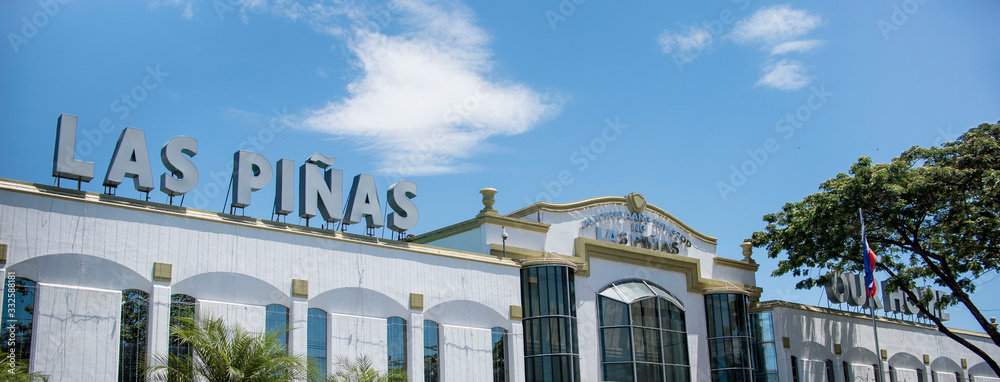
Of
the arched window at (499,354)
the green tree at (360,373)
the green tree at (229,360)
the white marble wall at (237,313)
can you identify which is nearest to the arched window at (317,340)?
the green tree at (360,373)

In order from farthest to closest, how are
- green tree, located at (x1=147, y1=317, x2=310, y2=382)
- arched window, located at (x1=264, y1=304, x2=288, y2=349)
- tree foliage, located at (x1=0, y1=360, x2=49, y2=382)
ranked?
arched window, located at (x1=264, y1=304, x2=288, y2=349) → green tree, located at (x1=147, y1=317, x2=310, y2=382) → tree foliage, located at (x1=0, y1=360, x2=49, y2=382)

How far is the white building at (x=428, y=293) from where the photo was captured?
81.0ft

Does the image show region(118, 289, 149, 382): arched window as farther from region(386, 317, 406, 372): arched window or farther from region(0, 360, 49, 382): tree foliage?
region(386, 317, 406, 372): arched window

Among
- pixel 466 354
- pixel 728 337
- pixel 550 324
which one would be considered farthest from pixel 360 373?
pixel 728 337

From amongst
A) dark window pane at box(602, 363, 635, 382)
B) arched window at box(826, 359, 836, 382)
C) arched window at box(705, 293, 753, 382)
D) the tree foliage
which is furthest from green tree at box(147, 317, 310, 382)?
arched window at box(826, 359, 836, 382)

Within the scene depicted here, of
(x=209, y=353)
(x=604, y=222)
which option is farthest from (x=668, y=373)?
(x=209, y=353)

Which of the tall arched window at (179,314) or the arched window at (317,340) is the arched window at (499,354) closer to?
the arched window at (317,340)

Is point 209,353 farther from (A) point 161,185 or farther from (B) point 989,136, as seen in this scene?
(B) point 989,136

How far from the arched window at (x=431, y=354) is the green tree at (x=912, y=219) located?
22.0 meters

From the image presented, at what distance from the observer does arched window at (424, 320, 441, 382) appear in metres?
31.8

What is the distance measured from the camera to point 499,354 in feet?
112

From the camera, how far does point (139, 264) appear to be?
85.6 feet

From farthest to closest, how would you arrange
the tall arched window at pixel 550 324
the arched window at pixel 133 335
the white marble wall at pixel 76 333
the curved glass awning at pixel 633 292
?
the curved glass awning at pixel 633 292, the tall arched window at pixel 550 324, the arched window at pixel 133 335, the white marble wall at pixel 76 333

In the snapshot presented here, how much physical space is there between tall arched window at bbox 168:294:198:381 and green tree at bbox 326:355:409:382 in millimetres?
4332
